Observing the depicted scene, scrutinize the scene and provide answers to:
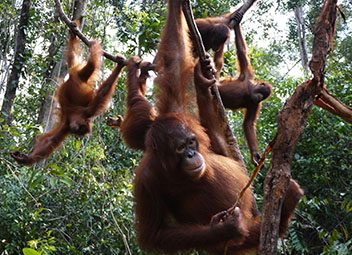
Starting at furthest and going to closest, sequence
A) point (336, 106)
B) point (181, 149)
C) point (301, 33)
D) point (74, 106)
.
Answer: point (301, 33) → point (74, 106) → point (181, 149) → point (336, 106)

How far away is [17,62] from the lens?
882 centimetres

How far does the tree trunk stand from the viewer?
8.48 m

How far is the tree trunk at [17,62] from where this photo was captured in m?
8.48

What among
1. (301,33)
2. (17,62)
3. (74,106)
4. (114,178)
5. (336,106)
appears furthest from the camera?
(301,33)

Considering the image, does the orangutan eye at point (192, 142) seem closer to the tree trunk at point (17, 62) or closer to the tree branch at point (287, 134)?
the tree branch at point (287, 134)

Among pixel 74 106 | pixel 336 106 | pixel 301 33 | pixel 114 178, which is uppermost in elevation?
pixel 301 33

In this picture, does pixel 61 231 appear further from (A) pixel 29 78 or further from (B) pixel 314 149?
(A) pixel 29 78

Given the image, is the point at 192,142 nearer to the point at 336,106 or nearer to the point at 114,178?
the point at 336,106

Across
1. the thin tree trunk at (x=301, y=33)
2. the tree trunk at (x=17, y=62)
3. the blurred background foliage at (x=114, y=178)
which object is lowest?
the blurred background foliage at (x=114, y=178)

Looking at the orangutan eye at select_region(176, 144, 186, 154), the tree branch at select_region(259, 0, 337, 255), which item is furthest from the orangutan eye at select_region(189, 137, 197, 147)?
the tree branch at select_region(259, 0, 337, 255)

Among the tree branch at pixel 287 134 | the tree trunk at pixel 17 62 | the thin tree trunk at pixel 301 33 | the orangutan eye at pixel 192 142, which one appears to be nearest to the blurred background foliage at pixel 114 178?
the tree trunk at pixel 17 62

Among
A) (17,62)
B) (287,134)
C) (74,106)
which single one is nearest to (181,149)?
(287,134)

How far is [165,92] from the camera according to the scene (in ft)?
9.32

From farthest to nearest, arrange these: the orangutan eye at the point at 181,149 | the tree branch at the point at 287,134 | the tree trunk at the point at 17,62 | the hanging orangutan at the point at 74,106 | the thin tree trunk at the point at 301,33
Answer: the thin tree trunk at the point at 301,33
the tree trunk at the point at 17,62
the hanging orangutan at the point at 74,106
the orangutan eye at the point at 181,149
the tree branch at the point at 287,134
